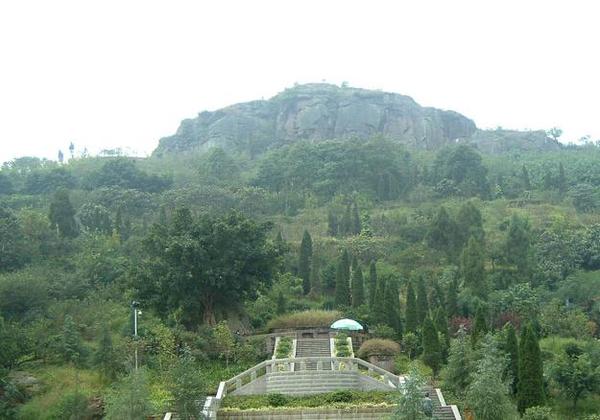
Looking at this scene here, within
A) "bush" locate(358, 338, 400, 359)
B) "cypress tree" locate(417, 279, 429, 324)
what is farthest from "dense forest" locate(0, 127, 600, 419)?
"bush" locate(358, 338, 400, 359)

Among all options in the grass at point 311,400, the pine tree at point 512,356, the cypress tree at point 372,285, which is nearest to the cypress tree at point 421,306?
the cypress tree at point 372,285

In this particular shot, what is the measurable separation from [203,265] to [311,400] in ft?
38.3

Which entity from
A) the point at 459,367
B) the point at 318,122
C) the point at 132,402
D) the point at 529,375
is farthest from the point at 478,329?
the point at 318,122

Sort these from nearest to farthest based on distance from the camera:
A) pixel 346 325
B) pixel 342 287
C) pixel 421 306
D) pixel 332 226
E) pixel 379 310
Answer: pixel 346 325 < pixel 379 310 < pixel 421 306 < pixel 342 287 < pixel 332 226

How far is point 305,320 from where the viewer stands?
3841 cm

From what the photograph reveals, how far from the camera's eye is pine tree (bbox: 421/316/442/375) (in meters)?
31.9

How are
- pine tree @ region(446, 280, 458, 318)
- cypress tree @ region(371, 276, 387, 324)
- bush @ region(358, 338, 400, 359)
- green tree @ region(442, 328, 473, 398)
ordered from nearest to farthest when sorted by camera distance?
green tree @ region(442, 328, 473, 398)
bush @ region(358, 338, 400, 359)
cypress tree @ region(371, 276, 387, 324)
pine tree @ region(446, 280, 458, 318)

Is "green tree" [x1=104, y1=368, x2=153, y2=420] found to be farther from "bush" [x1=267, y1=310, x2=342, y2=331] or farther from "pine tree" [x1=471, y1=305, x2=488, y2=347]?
"bush" [x1=267, y1=310, x2=342, y2=331]

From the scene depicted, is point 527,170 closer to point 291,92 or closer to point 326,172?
point 326,172

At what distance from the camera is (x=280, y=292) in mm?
43656

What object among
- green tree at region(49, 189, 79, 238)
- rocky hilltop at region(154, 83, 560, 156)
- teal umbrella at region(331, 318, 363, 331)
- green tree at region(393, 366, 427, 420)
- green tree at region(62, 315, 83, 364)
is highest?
rocky hilltop at region(154, 83, 560, 156)

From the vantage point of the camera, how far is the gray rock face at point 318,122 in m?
95.7

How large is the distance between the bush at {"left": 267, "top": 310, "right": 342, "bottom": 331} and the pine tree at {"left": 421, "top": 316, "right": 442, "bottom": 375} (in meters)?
6.86

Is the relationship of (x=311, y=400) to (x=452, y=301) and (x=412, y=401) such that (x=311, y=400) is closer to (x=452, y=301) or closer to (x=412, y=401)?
(x=412, y=401)
